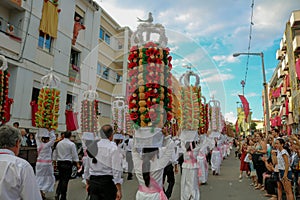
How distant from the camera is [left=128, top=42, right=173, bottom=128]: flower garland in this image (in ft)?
11.6

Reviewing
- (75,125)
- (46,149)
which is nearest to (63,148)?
(46,149)

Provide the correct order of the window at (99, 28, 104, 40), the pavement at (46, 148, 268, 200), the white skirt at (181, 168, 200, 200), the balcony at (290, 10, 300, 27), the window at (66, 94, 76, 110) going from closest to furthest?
the white skirt at (181, 168, 200, 200) → the pavement at (46, 148, 268, 200) → the window at (66, 94, 76, 110) → the window at (99, 28, 104, 40) → the balcony at (290, 10, 300, 27)

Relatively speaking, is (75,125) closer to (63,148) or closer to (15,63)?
(15,63)

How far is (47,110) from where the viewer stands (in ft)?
22.7

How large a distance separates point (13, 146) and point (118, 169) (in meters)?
1.93

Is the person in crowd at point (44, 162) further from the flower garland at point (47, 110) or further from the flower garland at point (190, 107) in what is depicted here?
the flower garland at point (190, 107)

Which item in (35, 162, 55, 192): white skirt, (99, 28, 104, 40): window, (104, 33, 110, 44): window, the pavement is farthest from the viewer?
(104, 33, 110, 44): window

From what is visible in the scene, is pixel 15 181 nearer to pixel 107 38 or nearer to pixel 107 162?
pixel 107 162

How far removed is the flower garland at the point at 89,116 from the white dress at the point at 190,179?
10.6 ft

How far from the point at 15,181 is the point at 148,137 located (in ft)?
5.98

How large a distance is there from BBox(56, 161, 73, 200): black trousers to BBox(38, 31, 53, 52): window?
918 centimetres

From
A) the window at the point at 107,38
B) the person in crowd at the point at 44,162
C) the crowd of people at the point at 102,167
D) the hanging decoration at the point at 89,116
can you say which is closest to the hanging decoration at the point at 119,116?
the hanging decoration at the point at 89,116

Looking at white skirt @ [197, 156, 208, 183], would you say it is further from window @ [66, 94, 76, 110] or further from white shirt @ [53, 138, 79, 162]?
window @ [66, 94, 76, 110]

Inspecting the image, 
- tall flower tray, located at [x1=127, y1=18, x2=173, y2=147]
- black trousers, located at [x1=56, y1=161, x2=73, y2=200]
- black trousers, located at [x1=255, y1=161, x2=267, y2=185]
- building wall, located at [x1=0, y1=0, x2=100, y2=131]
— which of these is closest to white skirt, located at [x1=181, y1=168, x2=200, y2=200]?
black trousers, located at [x1=56, y1=161, x2=73, y2=200]
